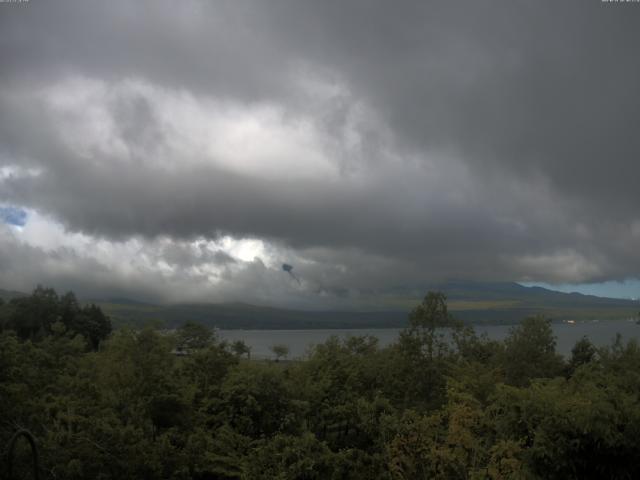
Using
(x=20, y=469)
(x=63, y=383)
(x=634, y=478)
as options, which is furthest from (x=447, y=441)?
(x=63, y=383)

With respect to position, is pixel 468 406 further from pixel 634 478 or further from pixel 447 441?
pixel 634 478

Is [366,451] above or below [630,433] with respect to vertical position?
below

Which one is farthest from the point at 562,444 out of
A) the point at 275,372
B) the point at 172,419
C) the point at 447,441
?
the point at 172,419

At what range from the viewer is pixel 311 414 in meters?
17.6

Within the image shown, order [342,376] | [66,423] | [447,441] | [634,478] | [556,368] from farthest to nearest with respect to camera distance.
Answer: [556,368] < [342,376] < [66,423] < [447,441] < [634,478]

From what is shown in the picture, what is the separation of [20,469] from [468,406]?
10.7m

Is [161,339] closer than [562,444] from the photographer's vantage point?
No

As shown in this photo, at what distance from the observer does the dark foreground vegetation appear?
1259 centimetres

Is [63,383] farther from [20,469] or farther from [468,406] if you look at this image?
[468,406]

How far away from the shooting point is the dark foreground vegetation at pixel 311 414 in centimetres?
1259

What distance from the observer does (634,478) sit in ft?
39.4

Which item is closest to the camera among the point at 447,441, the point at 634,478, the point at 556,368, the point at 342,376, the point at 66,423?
the point at 634,478

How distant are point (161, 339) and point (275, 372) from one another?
4.98m

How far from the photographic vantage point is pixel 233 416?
17.1 metres
